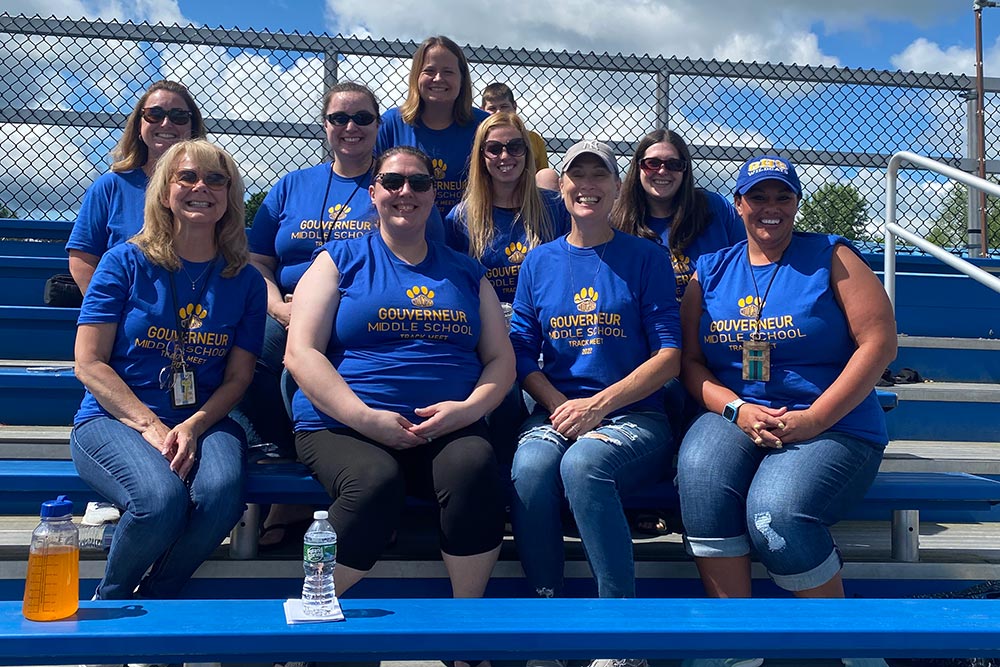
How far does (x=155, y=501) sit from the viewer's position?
2.44 meters

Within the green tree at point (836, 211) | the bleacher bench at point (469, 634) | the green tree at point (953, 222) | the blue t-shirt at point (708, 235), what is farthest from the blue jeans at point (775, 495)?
the green tree at point (953, 222)

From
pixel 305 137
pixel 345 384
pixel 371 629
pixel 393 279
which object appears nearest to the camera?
pixel 371 629

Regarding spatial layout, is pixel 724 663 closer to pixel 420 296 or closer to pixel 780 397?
pixel 780 397

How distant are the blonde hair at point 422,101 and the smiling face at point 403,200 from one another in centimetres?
100

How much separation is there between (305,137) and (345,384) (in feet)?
8.13

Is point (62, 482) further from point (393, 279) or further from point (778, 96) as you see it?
point (778, 96)

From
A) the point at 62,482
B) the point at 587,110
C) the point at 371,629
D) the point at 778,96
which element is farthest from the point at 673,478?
the point at 778,96

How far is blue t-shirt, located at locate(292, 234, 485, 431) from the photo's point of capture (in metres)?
2.77

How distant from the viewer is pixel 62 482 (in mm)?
2768

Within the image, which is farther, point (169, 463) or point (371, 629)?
point (169, 463)

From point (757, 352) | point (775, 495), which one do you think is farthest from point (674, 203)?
point (775, 495)

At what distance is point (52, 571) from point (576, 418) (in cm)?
150

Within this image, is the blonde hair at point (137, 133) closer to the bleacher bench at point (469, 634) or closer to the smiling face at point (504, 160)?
the smiling face at point (504, 160)

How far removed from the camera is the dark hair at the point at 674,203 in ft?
11.0
